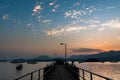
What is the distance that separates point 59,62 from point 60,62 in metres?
0.58

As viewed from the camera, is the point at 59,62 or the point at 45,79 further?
the point at 59,62

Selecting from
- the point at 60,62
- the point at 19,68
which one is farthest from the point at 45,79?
the point at 19,68

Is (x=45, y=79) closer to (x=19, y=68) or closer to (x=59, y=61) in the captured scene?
(x=59, y=61)

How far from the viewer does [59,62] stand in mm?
76312

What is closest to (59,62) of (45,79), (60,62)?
(60,62)

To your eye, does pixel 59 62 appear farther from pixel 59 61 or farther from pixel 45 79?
pixel 45 79

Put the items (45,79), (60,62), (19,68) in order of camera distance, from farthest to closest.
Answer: (19,68), (60,62), (45,79)

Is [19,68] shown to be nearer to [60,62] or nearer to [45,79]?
[60,62]

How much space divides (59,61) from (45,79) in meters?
55.4

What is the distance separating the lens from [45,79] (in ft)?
72.5

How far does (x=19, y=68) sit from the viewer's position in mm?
165375

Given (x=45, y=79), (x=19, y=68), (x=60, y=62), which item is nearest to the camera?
(x=45, y=79)

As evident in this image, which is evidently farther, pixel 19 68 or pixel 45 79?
pixel 19 68

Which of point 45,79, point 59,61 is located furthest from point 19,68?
point 45,79
